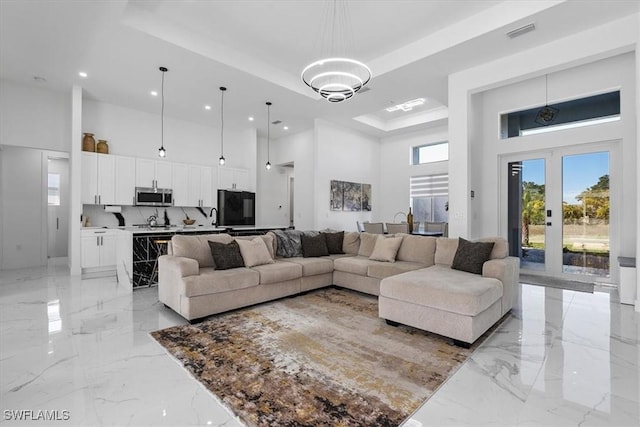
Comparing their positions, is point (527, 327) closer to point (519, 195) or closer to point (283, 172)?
point (519, 195)

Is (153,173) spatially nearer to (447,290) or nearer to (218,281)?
(218,281)

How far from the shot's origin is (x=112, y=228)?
6109 mm

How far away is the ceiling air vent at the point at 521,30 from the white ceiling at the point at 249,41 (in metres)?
0.09

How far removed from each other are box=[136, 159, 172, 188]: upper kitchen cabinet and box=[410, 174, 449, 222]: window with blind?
6.31m

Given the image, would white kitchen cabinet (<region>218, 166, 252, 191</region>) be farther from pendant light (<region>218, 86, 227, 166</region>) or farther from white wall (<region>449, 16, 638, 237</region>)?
white wall (<region>449, 16, 638, 237</region>)

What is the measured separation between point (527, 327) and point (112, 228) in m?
6.90

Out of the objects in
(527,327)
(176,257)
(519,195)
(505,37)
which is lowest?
(527,327)

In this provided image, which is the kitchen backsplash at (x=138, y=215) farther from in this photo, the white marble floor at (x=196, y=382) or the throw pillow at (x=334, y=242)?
the throw pillow at (x=334, y=242)

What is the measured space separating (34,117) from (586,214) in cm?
991

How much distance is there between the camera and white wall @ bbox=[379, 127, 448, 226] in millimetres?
8558

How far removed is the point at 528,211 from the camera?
5727mm

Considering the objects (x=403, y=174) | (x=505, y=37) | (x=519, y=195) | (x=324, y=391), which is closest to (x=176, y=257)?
(x=324, y=391)

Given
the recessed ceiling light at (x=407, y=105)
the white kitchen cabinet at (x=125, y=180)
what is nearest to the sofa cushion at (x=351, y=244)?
the recessed ceiling light at (x=407, y=105)

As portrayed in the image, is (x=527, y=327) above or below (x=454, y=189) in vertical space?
below
